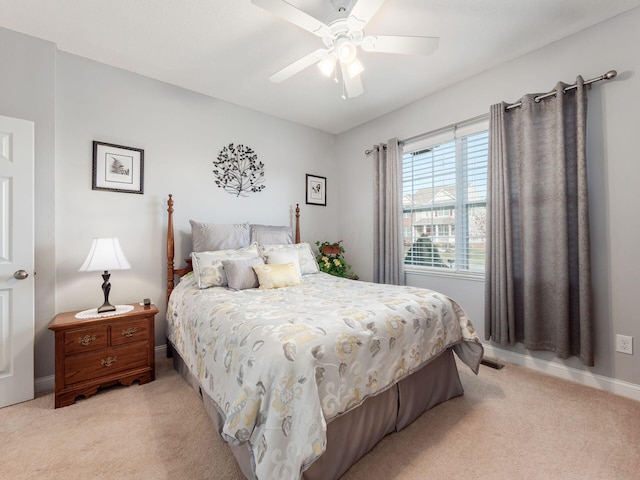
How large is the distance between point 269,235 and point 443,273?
194cm

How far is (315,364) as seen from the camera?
1201mm

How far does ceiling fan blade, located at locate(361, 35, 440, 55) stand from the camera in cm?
180

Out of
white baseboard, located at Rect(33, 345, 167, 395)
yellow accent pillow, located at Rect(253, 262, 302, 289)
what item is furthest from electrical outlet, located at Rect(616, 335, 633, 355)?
white baseboard, located at Rect(33, 345, 167, 395)

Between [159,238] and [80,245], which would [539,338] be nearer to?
[159,238]

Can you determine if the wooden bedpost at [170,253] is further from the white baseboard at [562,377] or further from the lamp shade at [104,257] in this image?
the white baseboard at [562,377]

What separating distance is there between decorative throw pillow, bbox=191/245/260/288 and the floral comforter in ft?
0.62

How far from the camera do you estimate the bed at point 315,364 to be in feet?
3.69

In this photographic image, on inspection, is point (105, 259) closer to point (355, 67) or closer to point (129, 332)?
point (129, 332)

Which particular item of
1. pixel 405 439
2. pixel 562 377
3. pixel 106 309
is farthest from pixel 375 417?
pixel 106 309

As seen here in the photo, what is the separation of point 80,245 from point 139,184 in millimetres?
713

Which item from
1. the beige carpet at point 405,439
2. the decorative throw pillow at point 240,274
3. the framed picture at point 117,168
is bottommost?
the beige carpet at point 405,439

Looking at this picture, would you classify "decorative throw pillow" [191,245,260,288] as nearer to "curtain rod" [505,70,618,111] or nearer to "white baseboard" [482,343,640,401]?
"white baseboard" [482,343,640,401]

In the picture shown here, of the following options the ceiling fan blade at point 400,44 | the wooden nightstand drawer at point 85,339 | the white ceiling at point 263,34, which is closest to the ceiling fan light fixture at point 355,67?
the ceiling fan blade at point 400,44

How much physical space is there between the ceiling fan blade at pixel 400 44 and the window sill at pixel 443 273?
6.71ft
